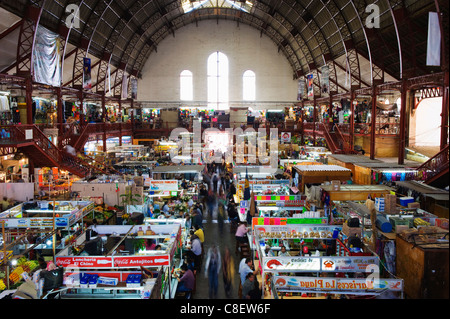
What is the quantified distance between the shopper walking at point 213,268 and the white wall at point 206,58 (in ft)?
87.7

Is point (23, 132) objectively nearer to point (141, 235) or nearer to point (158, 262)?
point (141, 235)

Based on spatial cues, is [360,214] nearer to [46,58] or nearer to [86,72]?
[46,58]

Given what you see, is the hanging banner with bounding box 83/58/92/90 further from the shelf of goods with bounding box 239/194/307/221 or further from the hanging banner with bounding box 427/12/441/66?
the hanging banner with bounding box 427/12/441/66

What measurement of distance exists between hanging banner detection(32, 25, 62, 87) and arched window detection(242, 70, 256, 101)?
838 inches

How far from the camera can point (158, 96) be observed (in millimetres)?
35750

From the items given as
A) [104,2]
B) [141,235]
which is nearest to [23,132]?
[141,235]

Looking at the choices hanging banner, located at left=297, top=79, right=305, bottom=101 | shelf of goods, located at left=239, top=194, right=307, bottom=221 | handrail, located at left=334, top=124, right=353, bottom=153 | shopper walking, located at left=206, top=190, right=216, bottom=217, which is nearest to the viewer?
shelf of goods, located at left=239, top=194, right=307, bottom=221

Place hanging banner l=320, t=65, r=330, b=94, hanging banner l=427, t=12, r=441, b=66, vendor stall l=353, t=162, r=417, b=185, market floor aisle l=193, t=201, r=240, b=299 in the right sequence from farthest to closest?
hanging banner l=320, t=65, r=330, b=94 → vendor stall l=353, t=162, r=417, b=185 → hanging banner l=427, t=12, r=441, b=66 → market floor aisle l=193, t=201, r=240, b=299

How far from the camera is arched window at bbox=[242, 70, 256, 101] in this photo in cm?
3575

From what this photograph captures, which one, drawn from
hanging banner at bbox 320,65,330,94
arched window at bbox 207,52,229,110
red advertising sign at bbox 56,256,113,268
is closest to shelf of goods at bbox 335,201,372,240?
red advertising sign at bbox 56,256,113,268

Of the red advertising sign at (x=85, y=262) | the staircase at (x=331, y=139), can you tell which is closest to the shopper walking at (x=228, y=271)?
the red advertising sign at (x=85, y=262)

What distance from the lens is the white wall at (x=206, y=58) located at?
116ft

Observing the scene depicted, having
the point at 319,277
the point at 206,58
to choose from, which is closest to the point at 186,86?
the point at 206,58

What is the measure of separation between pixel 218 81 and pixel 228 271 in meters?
28.7
